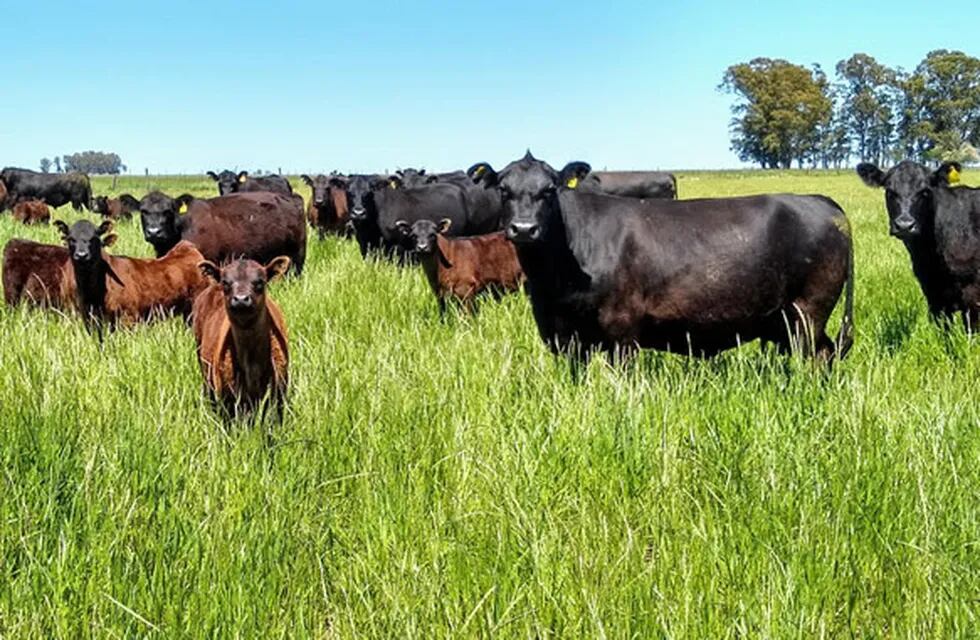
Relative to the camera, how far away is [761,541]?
279cm

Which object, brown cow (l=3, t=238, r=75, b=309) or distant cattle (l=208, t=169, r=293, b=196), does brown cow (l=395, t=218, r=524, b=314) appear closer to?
brown cow (l=3, t=238, r=75, b=309)

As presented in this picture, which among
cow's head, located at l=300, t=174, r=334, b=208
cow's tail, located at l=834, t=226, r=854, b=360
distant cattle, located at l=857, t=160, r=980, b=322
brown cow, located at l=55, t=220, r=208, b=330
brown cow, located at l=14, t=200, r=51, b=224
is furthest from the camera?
brown cow, located at l=14, t=200, r=51, b=224

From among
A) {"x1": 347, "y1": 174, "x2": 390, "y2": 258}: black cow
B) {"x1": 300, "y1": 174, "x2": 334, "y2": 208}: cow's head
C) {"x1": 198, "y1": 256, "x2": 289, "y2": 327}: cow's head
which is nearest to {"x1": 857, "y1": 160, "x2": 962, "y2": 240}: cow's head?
{"x1": 198, "y1": 256, "x2": 289, "y2": 327}: cow's head

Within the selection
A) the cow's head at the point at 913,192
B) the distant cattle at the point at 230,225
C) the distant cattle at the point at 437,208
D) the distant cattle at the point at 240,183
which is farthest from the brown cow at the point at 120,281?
the distant cattle at the point at 240,183

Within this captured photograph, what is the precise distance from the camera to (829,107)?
95000 mm

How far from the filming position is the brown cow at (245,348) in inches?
183

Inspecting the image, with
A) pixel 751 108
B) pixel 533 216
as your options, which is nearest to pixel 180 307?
pixel 533 216

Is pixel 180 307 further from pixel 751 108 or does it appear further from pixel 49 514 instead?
pixel 751 108

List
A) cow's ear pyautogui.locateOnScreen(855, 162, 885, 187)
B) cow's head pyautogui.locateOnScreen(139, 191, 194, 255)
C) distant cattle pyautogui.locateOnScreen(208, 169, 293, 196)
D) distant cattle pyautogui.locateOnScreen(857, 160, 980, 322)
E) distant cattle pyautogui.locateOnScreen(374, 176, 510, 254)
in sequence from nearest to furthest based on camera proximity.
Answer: distant cattle pyautogui.locateOnScreen(857, 160, 980, 322) → cow's ear pyautogui.locateOnScreen(855, 162, 885, 187) → cow's head pyautogui.locateOnScreen(139, 191, 194, 255) → distant cattle pyautogui.locateOnScreen(374, 176, 510, 254) → distant cattle pyautogui.locateOnScreen(208, 169, 293, 196)

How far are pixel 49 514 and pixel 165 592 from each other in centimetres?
65

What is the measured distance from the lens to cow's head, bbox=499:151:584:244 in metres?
5.41

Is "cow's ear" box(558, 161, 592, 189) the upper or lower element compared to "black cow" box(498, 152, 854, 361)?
upper

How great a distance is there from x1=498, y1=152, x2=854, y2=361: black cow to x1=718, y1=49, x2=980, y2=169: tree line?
91350 millimetres

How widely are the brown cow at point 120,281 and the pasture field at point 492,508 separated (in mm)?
2551
